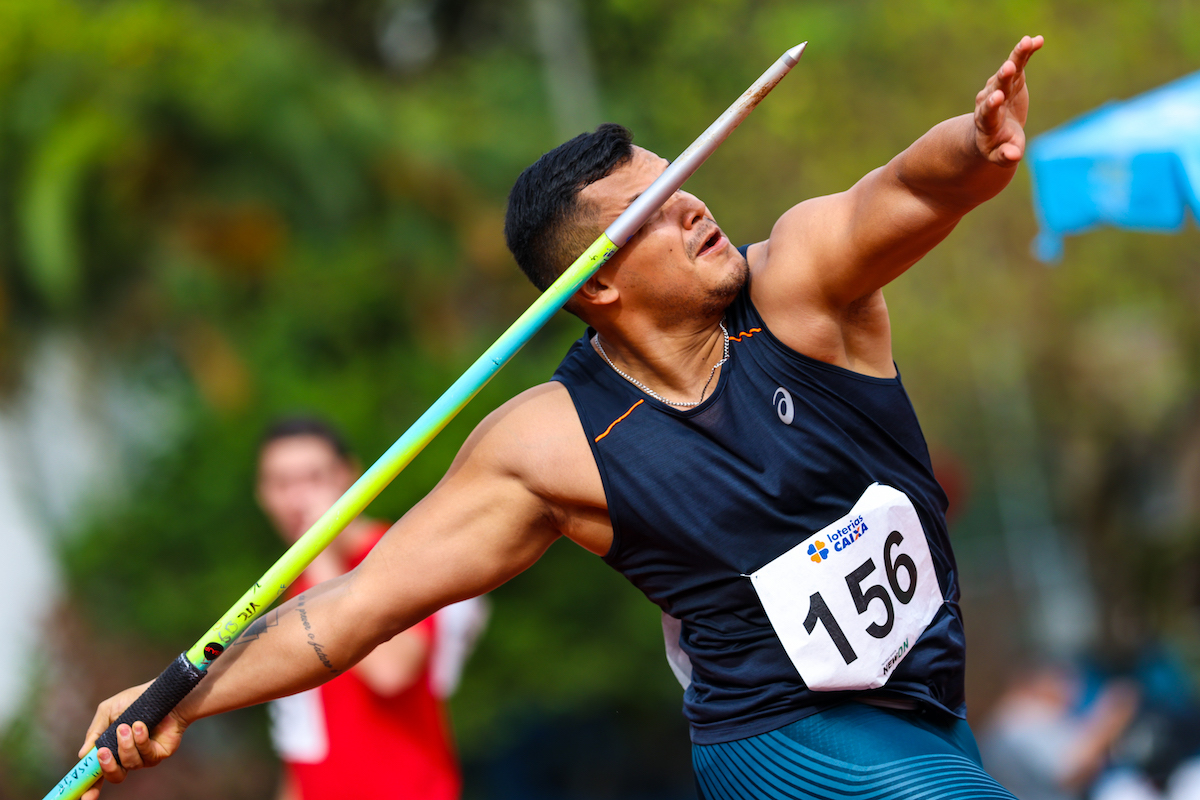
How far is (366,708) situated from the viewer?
12.0 ft

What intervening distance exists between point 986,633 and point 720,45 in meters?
5.48

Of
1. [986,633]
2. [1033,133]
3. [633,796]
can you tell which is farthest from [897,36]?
[633,796]

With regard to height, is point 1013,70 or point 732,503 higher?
point 1013,70

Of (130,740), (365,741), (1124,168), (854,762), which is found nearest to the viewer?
(854,762)

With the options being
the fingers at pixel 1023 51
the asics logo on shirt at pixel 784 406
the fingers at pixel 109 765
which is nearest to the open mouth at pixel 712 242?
the asics logo on shirt at pixel 784 406

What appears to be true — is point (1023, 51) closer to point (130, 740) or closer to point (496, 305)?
point (130, 740)

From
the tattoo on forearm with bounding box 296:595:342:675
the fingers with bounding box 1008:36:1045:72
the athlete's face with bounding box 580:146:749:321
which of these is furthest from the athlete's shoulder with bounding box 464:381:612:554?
the fingers with bounding box 1008:36:1045:72

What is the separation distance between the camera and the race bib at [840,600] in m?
2.33

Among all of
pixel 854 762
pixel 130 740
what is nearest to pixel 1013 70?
pixel 854 762

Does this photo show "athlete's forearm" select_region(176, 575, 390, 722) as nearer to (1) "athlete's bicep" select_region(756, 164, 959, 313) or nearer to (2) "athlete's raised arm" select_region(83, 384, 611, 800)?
(2) "athlete's raised arm" select_region(83, 384, 611, 800)

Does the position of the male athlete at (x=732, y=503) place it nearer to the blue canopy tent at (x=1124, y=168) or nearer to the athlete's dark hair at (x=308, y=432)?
the athlete's dark hair at (x=308, y=432)

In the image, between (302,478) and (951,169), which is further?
(302,478)

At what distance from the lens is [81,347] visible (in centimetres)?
958

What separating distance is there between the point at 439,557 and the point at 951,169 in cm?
124
